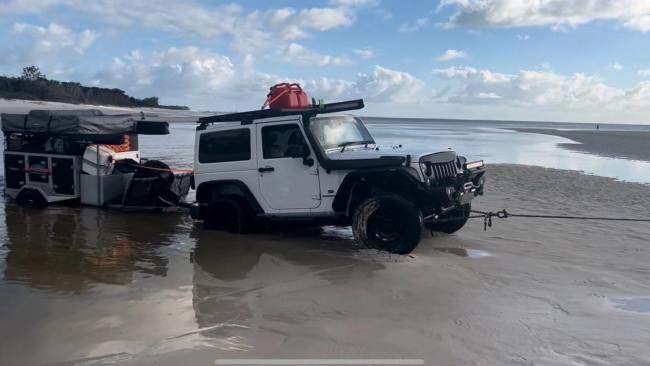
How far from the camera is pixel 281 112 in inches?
340

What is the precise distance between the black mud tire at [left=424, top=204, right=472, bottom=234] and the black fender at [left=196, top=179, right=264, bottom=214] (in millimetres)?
2812

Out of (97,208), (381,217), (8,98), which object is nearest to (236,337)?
(381,217)

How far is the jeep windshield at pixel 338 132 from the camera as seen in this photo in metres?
8.44

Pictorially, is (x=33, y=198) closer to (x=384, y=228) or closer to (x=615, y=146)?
(x=384, y=228)

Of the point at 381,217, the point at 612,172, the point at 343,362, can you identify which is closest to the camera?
the point at 343,362

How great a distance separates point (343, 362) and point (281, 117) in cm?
489

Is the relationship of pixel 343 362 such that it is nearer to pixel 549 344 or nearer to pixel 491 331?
pixel 491 331

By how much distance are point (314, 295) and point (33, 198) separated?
26.2 feet

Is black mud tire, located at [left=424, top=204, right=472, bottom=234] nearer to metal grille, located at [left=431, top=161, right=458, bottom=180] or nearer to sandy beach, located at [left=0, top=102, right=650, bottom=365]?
sandy beach, located at [left=0, top=102, right=650, bottom=365]

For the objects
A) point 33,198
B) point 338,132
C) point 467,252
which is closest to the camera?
point 467,252

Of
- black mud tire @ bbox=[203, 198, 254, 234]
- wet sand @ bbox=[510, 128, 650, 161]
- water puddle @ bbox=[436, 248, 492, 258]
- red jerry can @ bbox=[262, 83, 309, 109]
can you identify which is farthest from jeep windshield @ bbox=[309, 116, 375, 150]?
wet sand @ bbox=[510, 128, 650, 161]

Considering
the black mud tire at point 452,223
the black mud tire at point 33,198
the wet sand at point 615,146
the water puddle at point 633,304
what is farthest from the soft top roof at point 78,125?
the wet sand at point 615,146

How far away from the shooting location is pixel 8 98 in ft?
183

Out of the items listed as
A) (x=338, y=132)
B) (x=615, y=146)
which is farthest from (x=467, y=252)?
(x=615, y=146)
